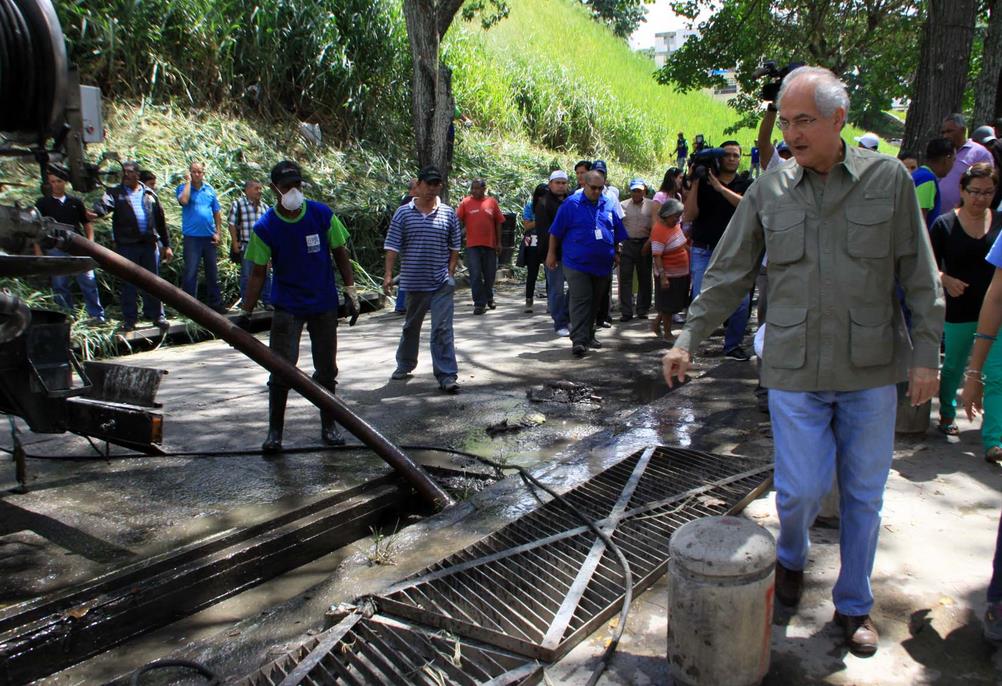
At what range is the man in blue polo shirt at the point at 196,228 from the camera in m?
10.6

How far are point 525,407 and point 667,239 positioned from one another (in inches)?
124

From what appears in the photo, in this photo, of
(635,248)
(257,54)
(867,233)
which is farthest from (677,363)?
(257,54)

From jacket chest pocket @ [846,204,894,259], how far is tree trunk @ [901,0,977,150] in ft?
23.6

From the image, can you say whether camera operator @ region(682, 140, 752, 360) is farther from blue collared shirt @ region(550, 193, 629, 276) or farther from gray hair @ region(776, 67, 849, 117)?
gray hair @ region(776, 67, 849, 117)

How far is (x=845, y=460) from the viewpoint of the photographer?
301 centimetres

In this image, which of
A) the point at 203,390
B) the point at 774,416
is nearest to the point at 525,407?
the point at 203,390

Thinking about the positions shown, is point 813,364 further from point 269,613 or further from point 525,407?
point 525,407

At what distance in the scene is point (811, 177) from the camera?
2.93 meters

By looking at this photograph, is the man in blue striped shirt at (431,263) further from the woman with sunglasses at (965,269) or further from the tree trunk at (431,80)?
the tree trunk at (431,80)

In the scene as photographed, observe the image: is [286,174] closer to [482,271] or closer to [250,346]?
[250,346]

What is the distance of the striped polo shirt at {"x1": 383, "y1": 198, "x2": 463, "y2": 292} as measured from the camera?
731cm

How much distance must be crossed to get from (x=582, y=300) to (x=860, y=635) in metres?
5.73

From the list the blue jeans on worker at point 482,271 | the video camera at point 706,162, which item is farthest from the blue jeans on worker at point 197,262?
the video camera at point 706,162

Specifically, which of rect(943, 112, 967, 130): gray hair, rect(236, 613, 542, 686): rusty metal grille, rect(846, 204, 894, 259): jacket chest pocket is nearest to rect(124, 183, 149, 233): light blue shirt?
rect(236, 613, 542, 686): rusty metal grille
